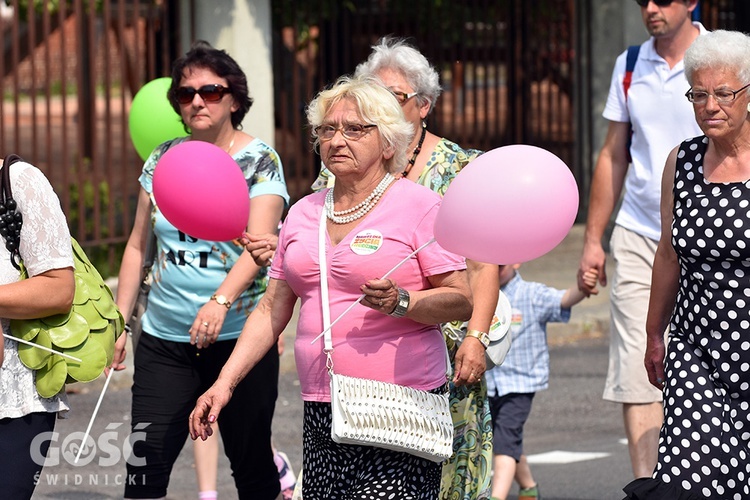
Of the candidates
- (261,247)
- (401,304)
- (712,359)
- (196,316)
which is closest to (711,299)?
(712,359)

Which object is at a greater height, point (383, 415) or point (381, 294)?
point (381, 294)

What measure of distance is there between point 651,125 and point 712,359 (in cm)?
173

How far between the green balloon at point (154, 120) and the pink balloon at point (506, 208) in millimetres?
2250

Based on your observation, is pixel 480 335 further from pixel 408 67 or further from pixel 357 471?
pixel 408 67

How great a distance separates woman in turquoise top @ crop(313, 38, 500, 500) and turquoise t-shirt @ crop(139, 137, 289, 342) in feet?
1.33

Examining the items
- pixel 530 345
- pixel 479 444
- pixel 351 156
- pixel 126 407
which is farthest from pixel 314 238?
pixel 126 407

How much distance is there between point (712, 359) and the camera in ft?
13.9

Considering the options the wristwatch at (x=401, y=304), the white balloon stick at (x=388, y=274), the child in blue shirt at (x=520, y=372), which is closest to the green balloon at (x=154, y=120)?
the child in blue shirt at (x=520, y=372)

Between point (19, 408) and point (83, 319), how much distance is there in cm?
33

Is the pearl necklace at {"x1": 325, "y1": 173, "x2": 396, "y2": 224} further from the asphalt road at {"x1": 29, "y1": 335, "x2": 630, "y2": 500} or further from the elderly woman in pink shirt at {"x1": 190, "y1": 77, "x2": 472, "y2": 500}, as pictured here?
the asphalt road at {"x1": 29, "y1": 335, "x2": 630, "y2": 500}

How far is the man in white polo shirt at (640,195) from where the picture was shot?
5680 millimetres

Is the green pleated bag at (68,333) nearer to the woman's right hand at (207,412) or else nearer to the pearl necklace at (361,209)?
the woman's right hand at (207,412)

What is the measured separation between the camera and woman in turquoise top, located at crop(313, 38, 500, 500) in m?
4.76

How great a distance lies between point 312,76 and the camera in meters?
13.5
